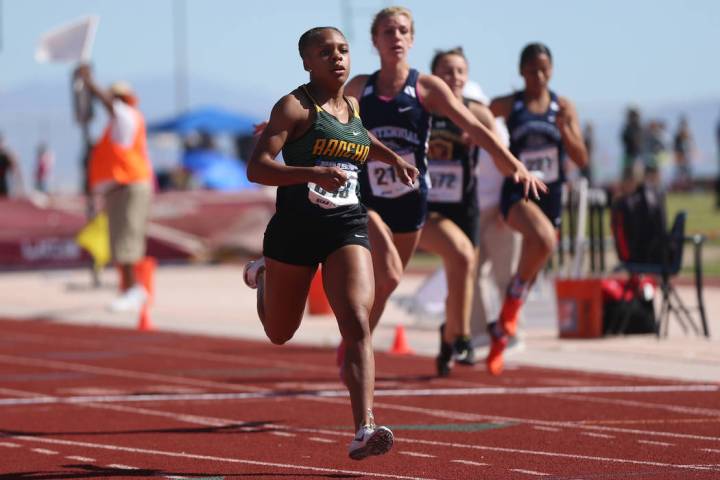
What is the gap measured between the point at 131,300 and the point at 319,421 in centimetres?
812

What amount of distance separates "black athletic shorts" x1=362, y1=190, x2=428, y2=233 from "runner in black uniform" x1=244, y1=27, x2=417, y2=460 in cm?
219

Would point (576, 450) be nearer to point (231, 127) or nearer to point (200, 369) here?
point (200, 369)

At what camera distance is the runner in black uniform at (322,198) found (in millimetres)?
7297

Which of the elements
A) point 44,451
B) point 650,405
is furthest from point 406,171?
point 650,405

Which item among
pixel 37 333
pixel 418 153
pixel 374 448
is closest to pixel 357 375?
pixel 374 448

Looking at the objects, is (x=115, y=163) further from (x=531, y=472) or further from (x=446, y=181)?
(x=531, y=472)

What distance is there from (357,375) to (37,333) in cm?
886

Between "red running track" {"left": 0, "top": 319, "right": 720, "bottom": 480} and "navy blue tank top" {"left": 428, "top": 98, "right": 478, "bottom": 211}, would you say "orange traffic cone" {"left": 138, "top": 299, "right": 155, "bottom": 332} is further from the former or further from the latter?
"navy blue tank top" {"left": 428, "top": 98, "right": 478, "bottom": 211}

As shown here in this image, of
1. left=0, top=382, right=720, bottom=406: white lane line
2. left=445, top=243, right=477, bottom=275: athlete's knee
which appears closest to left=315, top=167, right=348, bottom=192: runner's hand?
left=0, top=382, right=720, bottom=406: white lane line

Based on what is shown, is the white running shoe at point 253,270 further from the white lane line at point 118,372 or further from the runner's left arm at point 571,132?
the runner's left arm at point 571,132

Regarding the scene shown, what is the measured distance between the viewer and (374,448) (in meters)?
6.92

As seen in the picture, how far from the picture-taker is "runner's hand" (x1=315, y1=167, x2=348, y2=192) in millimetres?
7164

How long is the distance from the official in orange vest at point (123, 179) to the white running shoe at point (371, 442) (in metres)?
10.1

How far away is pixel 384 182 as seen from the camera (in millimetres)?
9992
